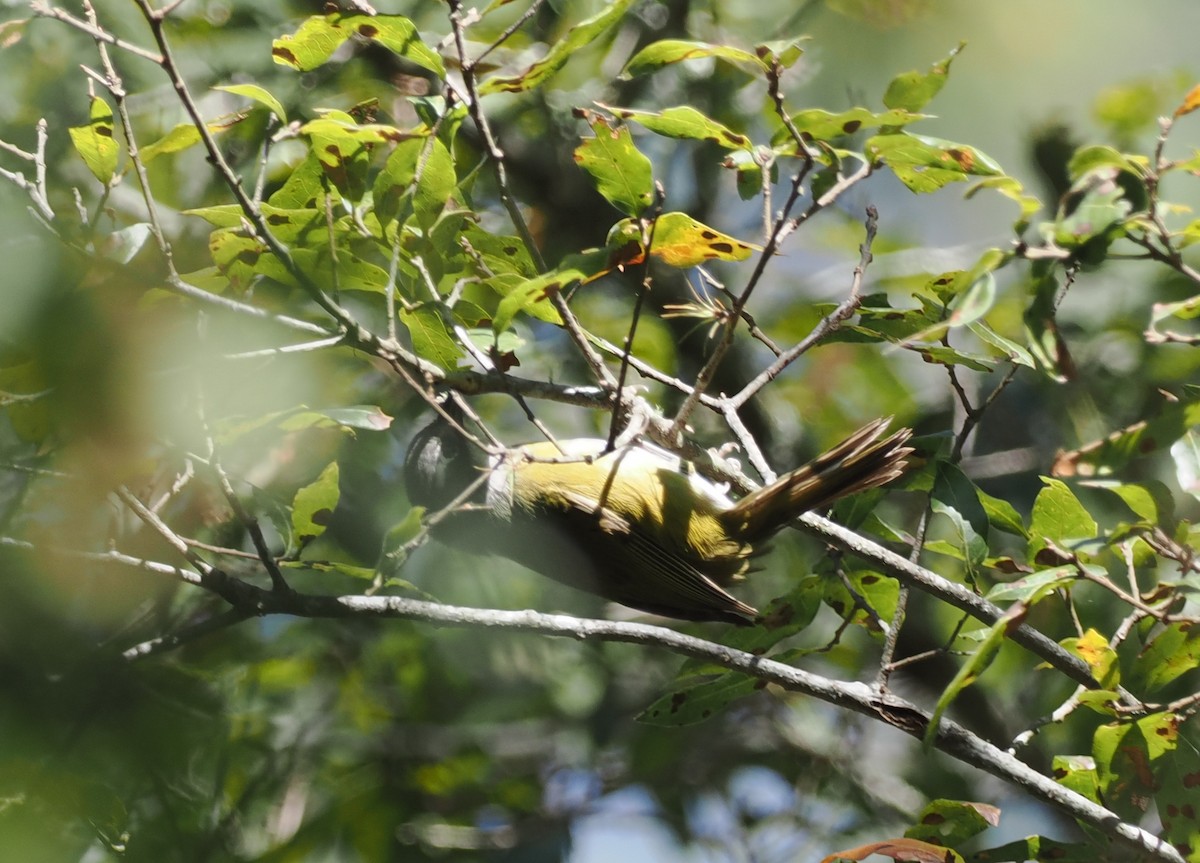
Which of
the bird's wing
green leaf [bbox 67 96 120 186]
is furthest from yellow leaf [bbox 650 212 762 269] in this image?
the bird's wing

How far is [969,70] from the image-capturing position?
491 cm

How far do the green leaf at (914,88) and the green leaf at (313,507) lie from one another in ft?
4.70

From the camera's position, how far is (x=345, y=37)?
220 centimetres

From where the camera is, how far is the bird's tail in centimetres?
267

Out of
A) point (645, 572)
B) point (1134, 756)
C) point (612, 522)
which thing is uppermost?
point (1134, 756)

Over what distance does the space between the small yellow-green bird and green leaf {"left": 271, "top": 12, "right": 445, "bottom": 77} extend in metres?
1.32

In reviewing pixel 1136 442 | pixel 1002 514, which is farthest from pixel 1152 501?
pixel 1002 514

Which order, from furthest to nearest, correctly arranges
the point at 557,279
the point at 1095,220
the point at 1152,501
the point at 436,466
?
the point at 436,466, the point at 1152,501, the point at 557,279, the point at 1095,220

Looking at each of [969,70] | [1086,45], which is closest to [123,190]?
[969,70]

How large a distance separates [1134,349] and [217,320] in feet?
12.8

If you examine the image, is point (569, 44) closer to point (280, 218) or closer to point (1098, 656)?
point (280, 218)

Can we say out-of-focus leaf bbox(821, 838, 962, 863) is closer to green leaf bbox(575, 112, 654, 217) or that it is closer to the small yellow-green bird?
the small yellow-green bird

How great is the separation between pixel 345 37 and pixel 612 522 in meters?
1.76

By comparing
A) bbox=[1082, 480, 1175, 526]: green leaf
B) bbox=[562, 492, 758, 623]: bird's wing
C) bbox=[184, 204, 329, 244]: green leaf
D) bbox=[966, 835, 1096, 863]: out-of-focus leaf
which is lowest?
bbox=[562, 492, 758, 623]: bird's wing
